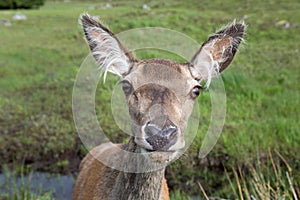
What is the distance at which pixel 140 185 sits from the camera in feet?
10.8

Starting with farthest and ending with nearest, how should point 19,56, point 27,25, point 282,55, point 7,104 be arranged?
1. point 27,25
2. point 19,56
3. point 282,55
4. point 7,104

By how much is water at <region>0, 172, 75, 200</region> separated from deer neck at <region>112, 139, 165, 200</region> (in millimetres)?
2829

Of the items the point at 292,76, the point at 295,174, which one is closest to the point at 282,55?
the point at 292,76

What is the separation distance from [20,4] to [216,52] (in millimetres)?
24512

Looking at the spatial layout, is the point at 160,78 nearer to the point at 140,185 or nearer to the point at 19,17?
the point at 140,185

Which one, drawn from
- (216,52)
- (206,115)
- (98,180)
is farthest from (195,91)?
(206,115)

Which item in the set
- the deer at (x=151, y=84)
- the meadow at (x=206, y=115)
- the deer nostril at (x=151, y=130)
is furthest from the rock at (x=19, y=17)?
the deer nostril at (x=151, y=130)

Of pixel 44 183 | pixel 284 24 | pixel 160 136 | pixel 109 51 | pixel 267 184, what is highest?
pixel 109 51

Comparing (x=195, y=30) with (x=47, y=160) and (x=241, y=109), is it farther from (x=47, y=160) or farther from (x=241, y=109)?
(x=47, y=160)

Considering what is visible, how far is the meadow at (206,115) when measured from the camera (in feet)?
19.8

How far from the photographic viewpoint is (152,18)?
1375 centimetres

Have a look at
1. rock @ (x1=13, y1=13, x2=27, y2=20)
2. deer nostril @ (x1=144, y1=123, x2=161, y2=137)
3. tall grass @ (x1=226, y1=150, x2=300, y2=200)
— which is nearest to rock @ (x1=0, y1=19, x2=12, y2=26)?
rock @ (x1=13, y1=13, x2=27, y2=20)

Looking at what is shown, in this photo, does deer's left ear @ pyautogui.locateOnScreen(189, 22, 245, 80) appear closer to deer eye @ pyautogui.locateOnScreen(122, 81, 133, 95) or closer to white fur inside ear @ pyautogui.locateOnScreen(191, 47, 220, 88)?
white fur inside ear @ pyautogui.locateOnScreen(191, 47, 220, 88)

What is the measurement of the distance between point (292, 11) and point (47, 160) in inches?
370
